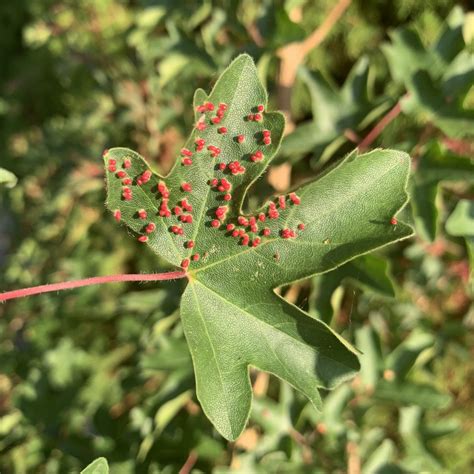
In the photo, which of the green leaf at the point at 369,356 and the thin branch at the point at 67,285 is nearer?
the thin branch at the point at 67,285

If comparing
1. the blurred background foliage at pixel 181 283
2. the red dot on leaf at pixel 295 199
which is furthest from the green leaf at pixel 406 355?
the red dot on leaf at pixel 295 199

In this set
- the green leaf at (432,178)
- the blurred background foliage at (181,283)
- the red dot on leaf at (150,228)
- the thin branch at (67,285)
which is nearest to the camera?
the thin branch at (67,285)

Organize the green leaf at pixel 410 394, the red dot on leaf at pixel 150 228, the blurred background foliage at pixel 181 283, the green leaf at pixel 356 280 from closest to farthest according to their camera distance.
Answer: the red dot on leaf at pixel 150 228 < the green leaf at pixel 356 280 < the blurred background foliage at pixel 181 283 < the green leaf at pixel 410 394

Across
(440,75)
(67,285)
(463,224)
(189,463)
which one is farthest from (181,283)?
(440,75)

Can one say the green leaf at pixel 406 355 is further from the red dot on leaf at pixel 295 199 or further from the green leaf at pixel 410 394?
the red dot on leaf at pixel 295 199

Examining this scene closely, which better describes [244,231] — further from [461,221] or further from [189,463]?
[189,463]

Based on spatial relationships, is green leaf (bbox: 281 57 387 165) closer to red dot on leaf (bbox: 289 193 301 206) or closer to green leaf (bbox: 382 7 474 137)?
green leaf (bbox: 382 7 474 137)

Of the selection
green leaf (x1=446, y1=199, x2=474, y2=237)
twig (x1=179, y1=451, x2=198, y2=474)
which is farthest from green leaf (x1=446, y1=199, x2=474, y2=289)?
twig (x1=179, y1=451, x2=198, y2=474)

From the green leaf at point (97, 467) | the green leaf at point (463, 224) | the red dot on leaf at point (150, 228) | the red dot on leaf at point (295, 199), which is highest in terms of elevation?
the red dot on leaf at point (150, 228)

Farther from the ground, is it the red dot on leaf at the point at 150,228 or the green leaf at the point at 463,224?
the red dot on leaf at the point at 150,228
